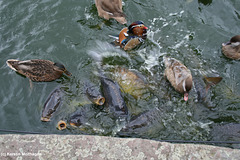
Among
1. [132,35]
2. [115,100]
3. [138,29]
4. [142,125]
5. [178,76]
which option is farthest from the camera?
[132,35]

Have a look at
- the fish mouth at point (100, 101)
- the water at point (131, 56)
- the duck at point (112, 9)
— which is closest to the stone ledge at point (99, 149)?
the water at point (131, 56)

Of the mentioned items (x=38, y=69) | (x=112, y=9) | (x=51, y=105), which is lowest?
(x=51, y=105)

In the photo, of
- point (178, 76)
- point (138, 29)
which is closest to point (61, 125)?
point (178, 76)

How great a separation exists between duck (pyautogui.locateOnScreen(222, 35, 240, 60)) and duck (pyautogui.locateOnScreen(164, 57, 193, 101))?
56.2 inches

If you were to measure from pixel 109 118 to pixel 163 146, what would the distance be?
1493mm

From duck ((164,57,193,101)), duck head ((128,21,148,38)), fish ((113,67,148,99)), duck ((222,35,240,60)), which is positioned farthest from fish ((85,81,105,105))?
duck ((222,35,240,60))

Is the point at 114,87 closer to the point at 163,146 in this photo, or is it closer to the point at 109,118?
the point at 109,118

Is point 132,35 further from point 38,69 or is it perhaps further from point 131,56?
point 38,69

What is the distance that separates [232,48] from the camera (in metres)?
5.13

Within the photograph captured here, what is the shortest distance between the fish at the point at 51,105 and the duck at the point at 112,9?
2845mm

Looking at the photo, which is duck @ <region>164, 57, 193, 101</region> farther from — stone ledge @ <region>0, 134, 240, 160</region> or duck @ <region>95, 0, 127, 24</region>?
duck @ <region>95, 0, 127, 24</region>

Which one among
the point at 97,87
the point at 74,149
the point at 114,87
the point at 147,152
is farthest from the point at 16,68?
the point at 147,152

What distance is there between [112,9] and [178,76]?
2.79 meters

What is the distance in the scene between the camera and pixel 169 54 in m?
5.39
